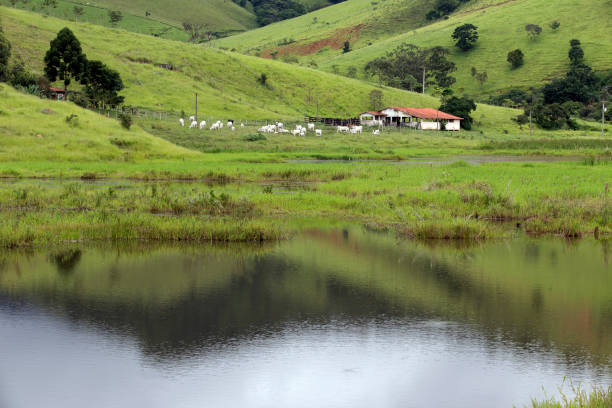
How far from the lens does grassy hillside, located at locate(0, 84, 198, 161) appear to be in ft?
189

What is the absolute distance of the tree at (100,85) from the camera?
92438 millimetres

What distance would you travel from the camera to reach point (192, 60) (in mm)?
150250

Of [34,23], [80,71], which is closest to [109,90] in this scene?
[80,71]

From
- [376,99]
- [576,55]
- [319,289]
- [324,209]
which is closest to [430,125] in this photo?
[376,99]

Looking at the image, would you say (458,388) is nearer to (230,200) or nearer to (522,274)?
(522,274)

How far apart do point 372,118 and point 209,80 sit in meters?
35.5

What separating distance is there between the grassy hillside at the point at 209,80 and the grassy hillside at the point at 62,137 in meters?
39.8

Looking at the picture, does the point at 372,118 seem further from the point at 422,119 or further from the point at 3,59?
the point at 3,59

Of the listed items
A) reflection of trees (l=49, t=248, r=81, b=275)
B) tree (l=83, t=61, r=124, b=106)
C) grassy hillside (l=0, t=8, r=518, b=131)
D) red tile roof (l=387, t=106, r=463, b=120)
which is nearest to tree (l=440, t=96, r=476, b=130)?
red tile roof (l=387, t=106, r=463, b=120)

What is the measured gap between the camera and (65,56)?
91.5 m

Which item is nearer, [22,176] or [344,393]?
[344,393]

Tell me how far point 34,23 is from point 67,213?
123362 mm

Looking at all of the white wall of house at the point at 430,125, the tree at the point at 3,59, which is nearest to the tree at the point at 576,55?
the white wall of house at the point at 430,125

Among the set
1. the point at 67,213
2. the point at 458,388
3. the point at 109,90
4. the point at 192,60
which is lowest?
the point at 458,388
